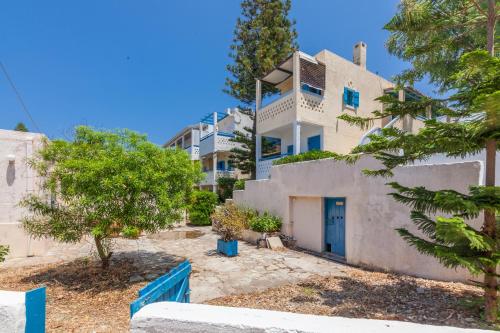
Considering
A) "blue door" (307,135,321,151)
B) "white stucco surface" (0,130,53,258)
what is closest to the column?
"blue door" (307,135,321,151)

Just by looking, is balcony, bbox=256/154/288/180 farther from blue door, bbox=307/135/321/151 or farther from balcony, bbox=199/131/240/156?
balcony, bbox=199/131/240/156

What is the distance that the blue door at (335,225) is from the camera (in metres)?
8.48

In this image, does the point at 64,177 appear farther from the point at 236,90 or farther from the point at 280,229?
the point at 236,90

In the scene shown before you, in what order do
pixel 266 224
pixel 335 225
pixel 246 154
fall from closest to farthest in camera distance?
pixel 335 225, pixel 266 224, pixel 246 154

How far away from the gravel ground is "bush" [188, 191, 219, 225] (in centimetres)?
1089

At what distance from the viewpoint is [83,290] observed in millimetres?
5840

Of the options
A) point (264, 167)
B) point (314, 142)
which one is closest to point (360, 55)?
point (314, 142)

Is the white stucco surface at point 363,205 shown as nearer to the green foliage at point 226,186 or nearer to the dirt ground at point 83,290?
the dirt ground at point 83,290

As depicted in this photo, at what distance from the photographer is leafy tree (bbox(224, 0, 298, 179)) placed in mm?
16734

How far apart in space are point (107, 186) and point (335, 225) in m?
7.21

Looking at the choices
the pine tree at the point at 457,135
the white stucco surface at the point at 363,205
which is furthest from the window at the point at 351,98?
the pine tree at the point at 457,135

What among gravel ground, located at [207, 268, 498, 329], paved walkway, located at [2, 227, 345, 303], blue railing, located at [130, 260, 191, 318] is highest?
blue railing, located at [130, 260, 191, 318]

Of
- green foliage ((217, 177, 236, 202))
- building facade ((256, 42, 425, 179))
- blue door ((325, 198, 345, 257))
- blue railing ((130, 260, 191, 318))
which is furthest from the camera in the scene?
green foliage ((217, 177, 236, 202))

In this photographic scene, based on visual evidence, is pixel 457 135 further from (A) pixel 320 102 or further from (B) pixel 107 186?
(A) pixel 320 102
